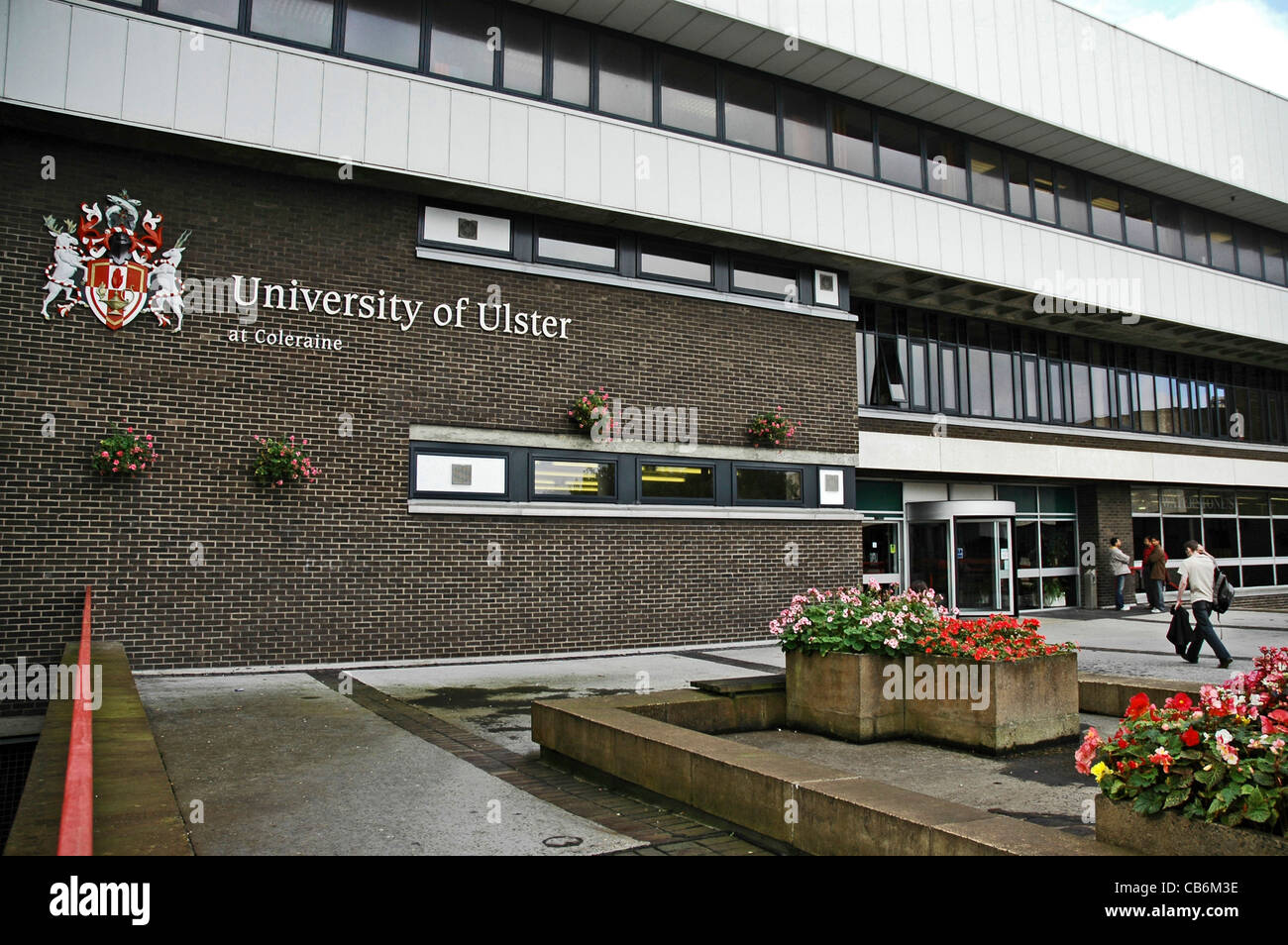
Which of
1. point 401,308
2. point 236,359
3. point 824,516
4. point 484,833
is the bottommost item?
point 484,833

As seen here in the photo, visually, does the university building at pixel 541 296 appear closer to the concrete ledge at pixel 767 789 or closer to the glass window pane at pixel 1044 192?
the glass window pane at pixel 1044 192

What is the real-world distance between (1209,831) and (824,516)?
12.9 meters

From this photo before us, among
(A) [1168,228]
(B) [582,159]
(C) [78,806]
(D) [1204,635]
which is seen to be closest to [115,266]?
(B) [582,159]

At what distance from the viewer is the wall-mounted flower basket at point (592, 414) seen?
13.8 metres

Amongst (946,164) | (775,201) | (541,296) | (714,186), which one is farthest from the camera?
(946,164)

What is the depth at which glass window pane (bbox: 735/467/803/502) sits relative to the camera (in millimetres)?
15516

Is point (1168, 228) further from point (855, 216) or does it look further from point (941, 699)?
point (941, 699)

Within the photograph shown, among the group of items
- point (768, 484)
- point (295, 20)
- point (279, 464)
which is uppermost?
point (295, 20)

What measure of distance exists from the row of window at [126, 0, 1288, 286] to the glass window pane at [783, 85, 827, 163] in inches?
1.0

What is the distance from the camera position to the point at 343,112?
38.9 feet

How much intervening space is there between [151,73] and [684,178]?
289 inches

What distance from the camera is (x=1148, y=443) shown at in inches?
941

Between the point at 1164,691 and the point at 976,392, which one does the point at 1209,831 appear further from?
the point at 976,392

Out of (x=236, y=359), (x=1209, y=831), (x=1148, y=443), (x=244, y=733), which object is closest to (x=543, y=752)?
(x=244, y=733)
